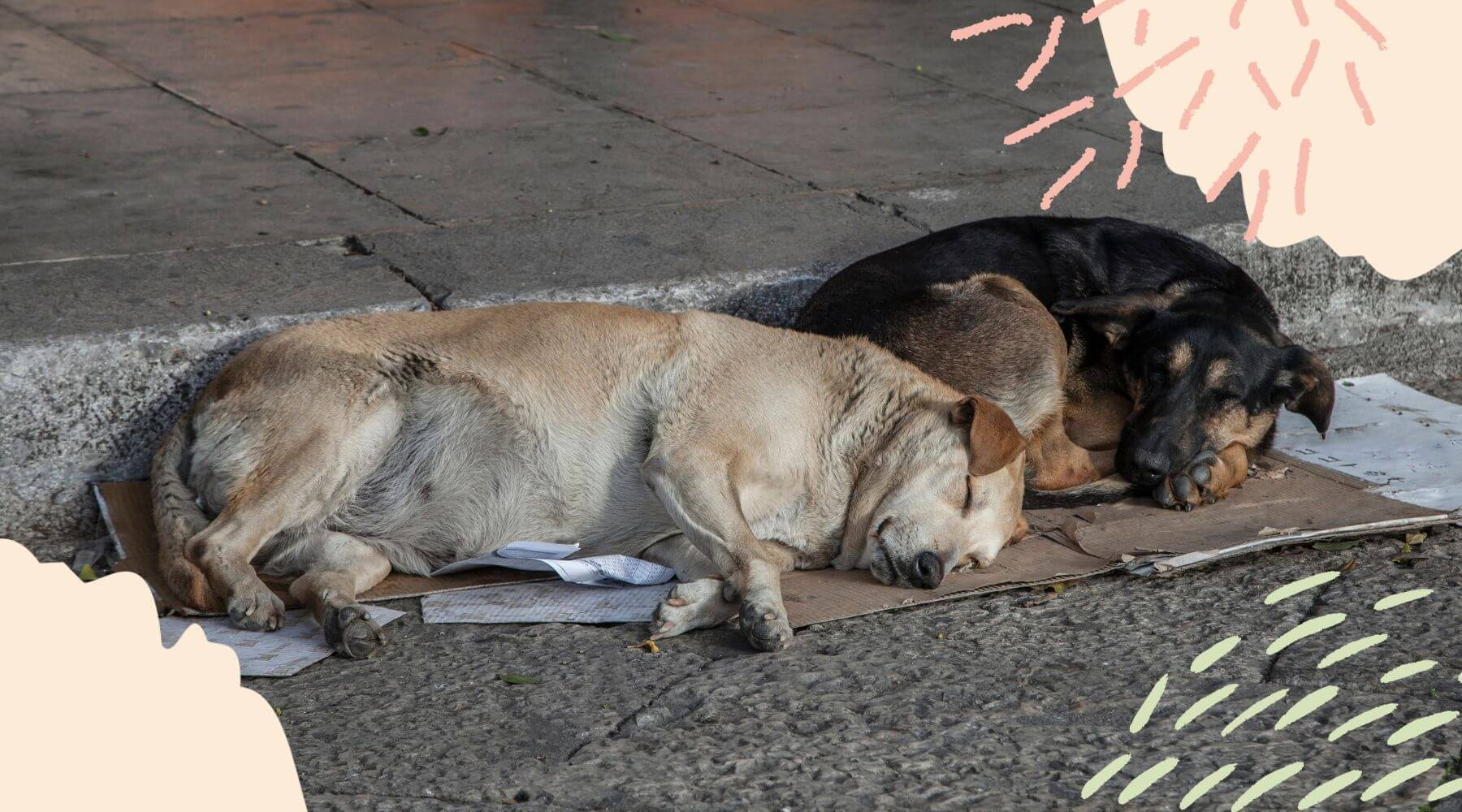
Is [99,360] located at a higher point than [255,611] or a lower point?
higher

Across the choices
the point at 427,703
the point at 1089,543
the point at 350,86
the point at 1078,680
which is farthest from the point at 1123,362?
the point at 350,86

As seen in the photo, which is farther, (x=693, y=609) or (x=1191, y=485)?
(x=1191, y=485)

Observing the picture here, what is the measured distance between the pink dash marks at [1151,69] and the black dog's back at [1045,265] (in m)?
1.75

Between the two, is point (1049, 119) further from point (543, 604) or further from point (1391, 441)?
point (543, 604)

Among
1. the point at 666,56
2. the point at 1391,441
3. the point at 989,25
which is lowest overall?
the point at 1391,441

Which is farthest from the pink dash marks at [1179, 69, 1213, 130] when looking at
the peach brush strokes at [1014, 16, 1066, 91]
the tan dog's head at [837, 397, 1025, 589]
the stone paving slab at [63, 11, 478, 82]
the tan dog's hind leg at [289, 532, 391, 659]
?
the tan dog's hind leg at [289, 532, 391, 659]

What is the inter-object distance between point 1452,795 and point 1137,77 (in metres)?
5.42

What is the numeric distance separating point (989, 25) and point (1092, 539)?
18.6ft

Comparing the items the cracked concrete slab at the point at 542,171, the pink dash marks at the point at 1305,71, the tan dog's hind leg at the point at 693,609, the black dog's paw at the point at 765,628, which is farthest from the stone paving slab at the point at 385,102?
the black dog's paw at the point at 765,628

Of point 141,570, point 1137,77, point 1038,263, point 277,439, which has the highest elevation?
point 1137,77

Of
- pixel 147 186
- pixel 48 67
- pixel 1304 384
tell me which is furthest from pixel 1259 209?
pixel 48 67

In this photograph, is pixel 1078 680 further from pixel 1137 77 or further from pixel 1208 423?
pixel 1137 77

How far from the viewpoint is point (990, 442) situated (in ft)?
13.8

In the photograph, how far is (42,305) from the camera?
15.1 ft
